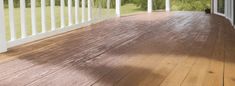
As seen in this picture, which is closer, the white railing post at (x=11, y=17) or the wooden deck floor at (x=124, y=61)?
the wooden deck floor at (x=124, y=61)

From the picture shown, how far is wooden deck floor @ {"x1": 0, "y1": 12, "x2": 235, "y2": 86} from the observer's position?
7.64 ft

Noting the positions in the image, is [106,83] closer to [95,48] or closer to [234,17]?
[95,48]

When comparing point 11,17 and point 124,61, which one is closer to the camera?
point 124,61

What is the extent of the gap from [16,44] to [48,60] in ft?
2.84

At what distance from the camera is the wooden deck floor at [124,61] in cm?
233

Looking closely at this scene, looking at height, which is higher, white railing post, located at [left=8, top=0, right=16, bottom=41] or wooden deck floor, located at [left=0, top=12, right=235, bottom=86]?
white railing post, located at [left=8, top=0, right=16, bottom=41]

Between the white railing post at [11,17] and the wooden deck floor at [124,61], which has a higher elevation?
the white railing post at [11,17]

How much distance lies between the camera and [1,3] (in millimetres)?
3287

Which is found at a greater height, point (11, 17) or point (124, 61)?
point (11, 17)

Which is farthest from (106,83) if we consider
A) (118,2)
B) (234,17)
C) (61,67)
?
(118,2)

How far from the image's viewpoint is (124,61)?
295cm

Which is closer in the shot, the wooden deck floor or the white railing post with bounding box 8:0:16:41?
the wooden deck floor

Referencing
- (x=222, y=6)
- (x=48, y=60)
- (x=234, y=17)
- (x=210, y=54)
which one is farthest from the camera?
(x=222, y=6)

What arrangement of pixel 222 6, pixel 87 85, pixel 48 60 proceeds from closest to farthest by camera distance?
pixel 87 85 → pixel 48 60 → pixel 222 6
